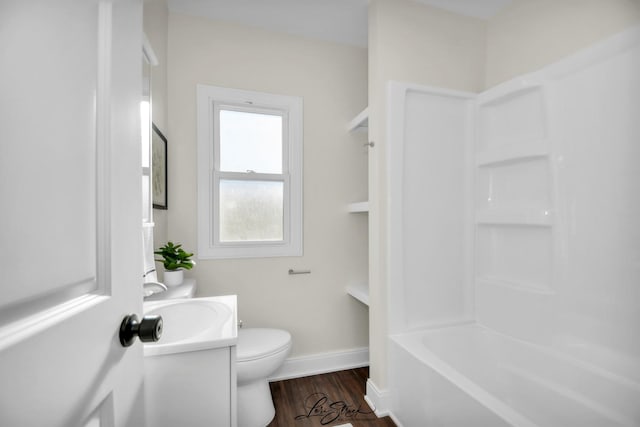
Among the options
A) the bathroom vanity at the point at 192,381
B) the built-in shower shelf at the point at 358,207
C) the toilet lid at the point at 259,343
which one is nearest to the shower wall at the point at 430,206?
the built-in shower shelf at the point at 358,207

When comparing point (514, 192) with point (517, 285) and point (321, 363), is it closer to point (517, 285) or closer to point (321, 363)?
point (517, 285)

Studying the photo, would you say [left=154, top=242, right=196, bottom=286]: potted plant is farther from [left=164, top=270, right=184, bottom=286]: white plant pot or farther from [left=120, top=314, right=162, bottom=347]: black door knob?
[left=120, top=314, right=162, bottom=347]: black door knob

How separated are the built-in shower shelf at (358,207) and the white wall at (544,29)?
126 cm

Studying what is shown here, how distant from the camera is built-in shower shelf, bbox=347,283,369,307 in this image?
2021mm

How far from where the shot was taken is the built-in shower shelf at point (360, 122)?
2.02 metres

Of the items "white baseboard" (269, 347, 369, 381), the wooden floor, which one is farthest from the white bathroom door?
"white baseboard" (269, 347, 369, 381)

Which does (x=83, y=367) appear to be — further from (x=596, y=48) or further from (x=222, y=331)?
(x=596, y=48)

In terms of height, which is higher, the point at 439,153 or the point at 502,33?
the point at 502,33

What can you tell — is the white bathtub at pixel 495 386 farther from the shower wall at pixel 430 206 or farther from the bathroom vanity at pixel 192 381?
the bathroom vanity at pixel 192 381

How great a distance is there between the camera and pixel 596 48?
1410 mm

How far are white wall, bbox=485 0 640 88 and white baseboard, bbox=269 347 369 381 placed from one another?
2.29 meters

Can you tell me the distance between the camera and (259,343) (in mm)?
1743

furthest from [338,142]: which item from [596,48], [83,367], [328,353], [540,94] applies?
[83,367]

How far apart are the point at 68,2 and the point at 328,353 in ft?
7.73
